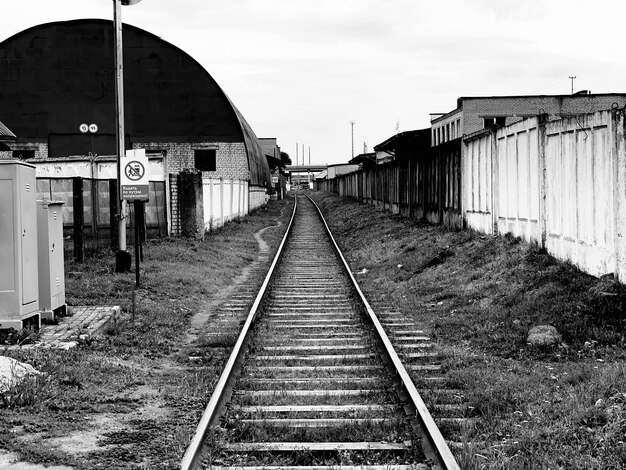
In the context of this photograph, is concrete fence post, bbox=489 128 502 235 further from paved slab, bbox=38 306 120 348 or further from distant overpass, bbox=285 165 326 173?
distant overpass, bbox=285 165 326 173

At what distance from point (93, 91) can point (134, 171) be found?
29.7 m

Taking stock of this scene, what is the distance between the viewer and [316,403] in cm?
664

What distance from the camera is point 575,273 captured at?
1080 cm

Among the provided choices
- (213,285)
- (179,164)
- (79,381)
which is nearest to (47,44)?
(179,164)

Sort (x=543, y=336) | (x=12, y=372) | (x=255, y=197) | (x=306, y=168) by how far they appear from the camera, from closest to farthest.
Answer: (x=12, y=372), (x=543, y=336), (x=255, y=197), (x=306, y=168)

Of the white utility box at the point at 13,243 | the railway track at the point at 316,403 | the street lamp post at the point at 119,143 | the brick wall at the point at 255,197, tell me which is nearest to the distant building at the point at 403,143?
the brick wall at the point at 255,197

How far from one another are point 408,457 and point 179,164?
1488 inches

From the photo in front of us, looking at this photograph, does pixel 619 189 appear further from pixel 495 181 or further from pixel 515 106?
pixel 515 106

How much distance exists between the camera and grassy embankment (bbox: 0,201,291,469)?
5.52m

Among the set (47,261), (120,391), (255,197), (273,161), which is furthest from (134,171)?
(273,161)

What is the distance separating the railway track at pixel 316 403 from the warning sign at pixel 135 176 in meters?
3.21

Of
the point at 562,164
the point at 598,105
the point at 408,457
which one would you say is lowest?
the point at 408,457

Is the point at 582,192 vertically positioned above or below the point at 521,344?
above

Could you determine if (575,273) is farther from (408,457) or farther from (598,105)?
(598,105)
